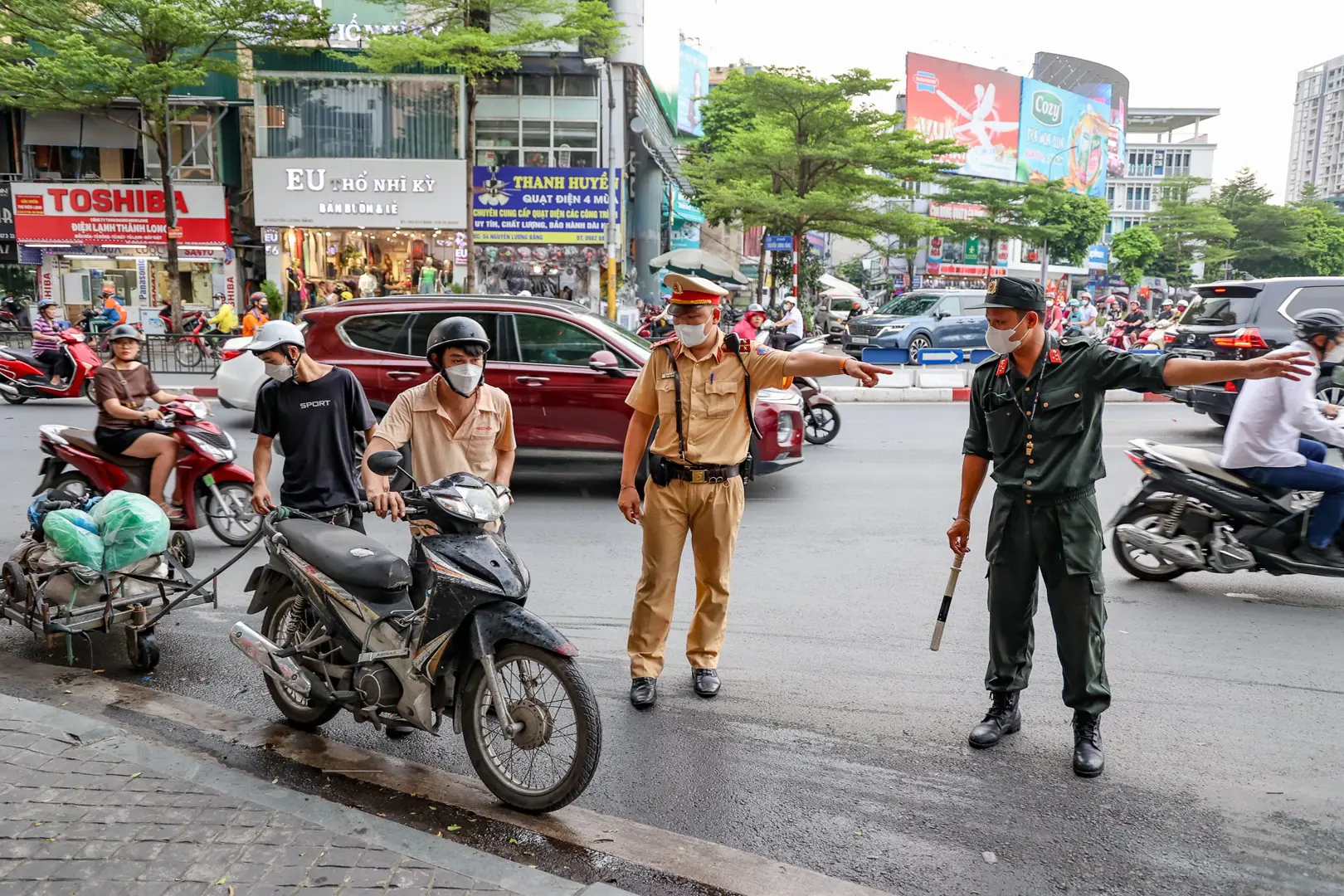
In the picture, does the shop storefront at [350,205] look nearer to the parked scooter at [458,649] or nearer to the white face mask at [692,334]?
the white face mask at [692,334]

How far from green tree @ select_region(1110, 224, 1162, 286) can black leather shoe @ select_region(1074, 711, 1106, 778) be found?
70.5 m

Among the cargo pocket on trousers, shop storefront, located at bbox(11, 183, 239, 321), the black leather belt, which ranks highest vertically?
shop storefront, located at bbox(11, 183, 239, 321)

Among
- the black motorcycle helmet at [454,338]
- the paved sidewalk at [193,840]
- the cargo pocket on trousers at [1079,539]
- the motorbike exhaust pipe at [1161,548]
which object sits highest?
the black motorcycle helmet at [454,338]

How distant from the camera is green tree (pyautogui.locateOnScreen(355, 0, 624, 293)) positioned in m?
25.8

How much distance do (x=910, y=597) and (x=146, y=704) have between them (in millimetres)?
4059

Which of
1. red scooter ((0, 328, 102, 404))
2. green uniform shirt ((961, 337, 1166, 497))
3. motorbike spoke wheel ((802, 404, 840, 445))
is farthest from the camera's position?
red scooter ((0, 328, 102, 404))

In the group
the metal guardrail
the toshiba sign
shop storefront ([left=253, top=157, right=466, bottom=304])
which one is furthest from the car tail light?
the toshiba sign

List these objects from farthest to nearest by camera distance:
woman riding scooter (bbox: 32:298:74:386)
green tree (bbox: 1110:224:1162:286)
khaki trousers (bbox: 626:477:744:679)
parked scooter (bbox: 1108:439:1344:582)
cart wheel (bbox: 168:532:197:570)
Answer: green tree (bbox: 1110:224:1162:286), woman riding scooter (bbox: 32:298:74:386), cart wheel (bbox: 168:532:197:570), parked scooter (bbox: 1108:439:1344:582), khaki trousers (bbox: 626:477:744:679)

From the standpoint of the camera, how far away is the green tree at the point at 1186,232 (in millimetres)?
67062

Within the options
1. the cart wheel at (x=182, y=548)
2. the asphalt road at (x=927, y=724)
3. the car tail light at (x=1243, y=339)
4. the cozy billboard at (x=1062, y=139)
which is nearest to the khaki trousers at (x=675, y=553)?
the asphalt road at (x=927, y=724)

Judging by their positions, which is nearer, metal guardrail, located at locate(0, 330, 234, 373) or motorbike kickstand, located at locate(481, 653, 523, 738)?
motorbike kickstand, located at locate(481, 653, 523, 738)

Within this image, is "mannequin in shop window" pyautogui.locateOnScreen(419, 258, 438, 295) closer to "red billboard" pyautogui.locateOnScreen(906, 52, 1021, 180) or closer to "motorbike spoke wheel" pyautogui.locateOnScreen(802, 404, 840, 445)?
"motorbike spoke wheel" pyautogui.locateOnScreen(802, 404, 840, 445)

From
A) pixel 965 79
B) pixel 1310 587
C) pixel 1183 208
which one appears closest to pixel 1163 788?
pixel 1310 587

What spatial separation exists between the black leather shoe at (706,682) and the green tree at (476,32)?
2386 centimetres
